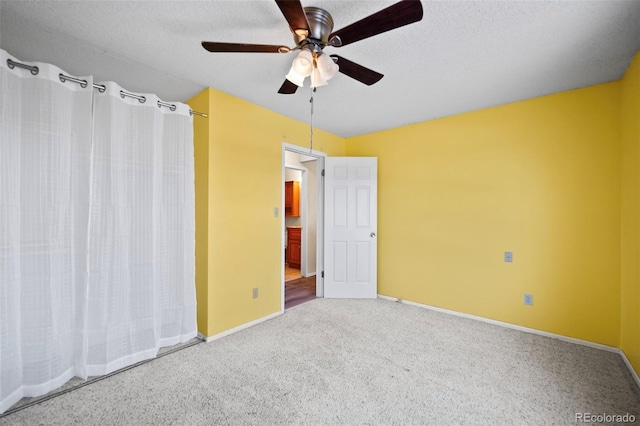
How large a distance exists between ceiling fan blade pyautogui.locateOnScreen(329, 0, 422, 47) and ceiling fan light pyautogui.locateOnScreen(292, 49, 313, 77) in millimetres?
151

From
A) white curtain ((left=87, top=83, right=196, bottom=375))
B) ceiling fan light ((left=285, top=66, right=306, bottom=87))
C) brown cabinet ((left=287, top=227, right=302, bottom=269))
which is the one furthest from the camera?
brown cabinet ((left=287, top=227, right=302, bottom=269))

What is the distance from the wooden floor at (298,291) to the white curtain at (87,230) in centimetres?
143

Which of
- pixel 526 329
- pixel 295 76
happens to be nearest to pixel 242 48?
pixel 295 76

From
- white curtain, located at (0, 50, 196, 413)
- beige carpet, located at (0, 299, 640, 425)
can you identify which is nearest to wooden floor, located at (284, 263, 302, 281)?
beige carpet, located at (0, 299, 640, 425)

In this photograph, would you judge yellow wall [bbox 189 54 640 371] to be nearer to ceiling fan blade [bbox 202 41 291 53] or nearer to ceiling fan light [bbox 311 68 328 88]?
ceiling fan blade [bbox 202 41 291 53]

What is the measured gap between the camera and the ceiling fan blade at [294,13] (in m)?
1.12

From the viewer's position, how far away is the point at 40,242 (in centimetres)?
170

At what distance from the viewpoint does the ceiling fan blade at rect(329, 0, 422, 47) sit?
1104 millimetres

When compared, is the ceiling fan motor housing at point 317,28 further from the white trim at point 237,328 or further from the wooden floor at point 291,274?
the wooden floor at point 291,274

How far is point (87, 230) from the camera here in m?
1.89

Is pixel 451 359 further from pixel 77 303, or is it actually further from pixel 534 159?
pixel 77 303

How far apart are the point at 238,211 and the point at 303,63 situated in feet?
A: 5.62

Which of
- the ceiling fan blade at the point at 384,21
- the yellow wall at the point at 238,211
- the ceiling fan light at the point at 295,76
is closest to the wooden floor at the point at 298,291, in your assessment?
the yellow wall at the point at 238,211

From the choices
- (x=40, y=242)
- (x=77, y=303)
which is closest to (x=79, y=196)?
(x=40, y=242)
